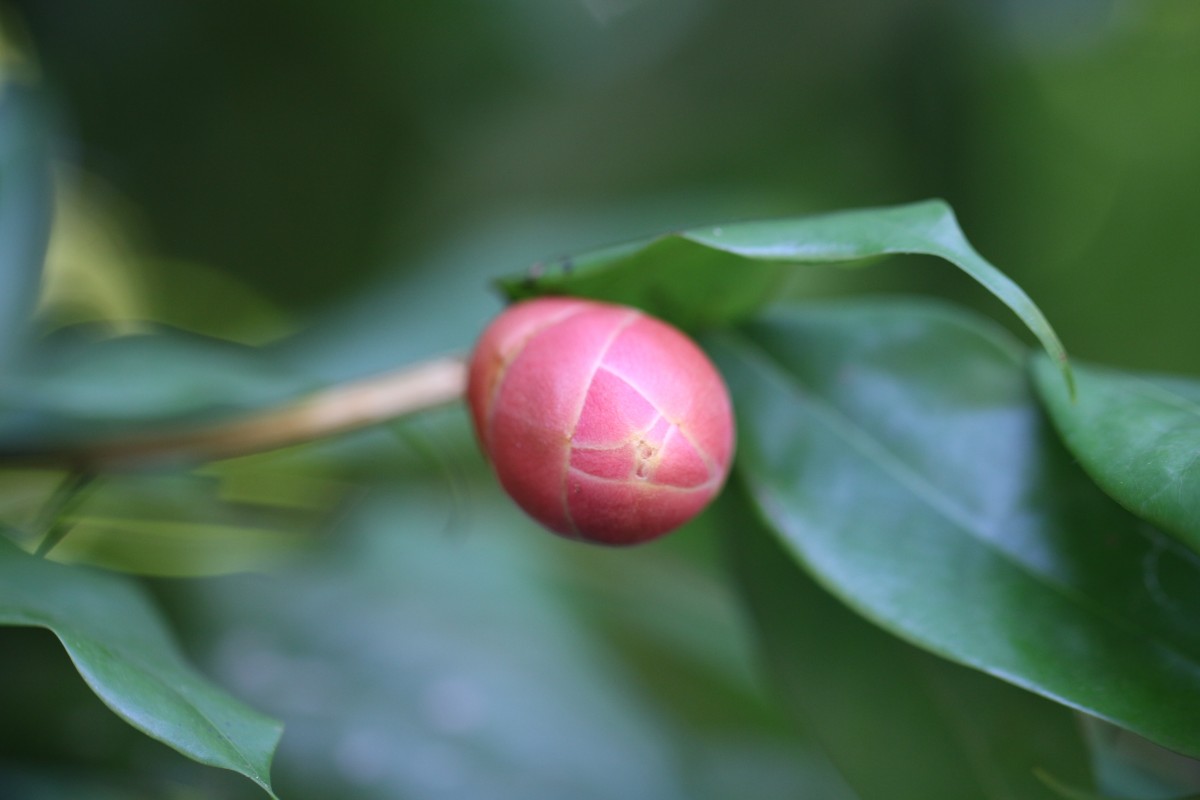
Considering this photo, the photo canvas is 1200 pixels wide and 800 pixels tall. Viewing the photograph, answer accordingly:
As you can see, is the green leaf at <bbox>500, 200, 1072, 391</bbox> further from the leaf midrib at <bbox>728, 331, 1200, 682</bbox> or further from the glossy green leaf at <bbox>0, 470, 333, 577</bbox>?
the glossy green leaf at <bbox>0, 470, 333, 577</bbox>

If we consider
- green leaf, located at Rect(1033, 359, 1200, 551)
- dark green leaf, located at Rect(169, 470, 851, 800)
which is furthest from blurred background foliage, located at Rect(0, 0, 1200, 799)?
green leaf, located at Rect(1033, 359, 1200, 551)

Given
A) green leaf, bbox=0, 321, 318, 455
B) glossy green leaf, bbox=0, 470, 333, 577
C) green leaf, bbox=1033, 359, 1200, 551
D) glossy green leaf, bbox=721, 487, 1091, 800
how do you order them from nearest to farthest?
green leaf, bbox=1033, 359, 1200, 551 → glossy green leaf, bbox=721, 487, 1091, 800 → green leaf, bbox=0, 321, 318, 455 → glossy green leaf, bbox=0, 470, 333, 577

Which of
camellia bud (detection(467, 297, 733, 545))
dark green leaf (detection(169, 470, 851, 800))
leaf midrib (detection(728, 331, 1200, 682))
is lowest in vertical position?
dark green leaf (detection(169, 470, 851, 800))

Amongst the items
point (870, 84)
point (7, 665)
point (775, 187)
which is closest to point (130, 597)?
point (7, 665)

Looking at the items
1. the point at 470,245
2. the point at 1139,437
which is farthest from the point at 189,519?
the point at 1139,437

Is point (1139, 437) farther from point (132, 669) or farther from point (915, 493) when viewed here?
point (132, 669)

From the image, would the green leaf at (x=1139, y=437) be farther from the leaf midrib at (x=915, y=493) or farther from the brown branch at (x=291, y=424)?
the brown branch at (x=291, y=424)
